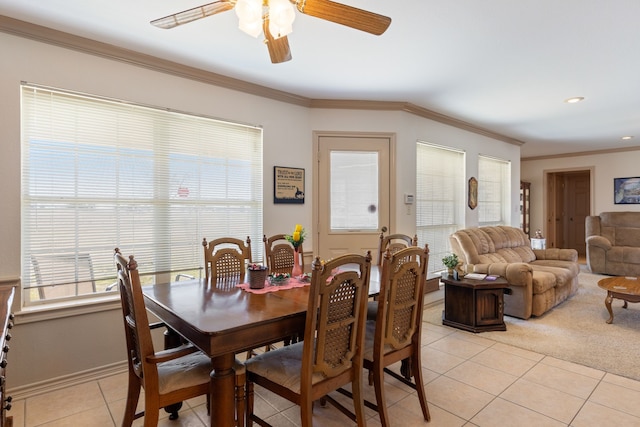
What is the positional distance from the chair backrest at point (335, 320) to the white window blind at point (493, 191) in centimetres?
475

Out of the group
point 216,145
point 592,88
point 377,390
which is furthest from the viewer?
point 592,88

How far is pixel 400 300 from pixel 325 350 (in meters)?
0.57

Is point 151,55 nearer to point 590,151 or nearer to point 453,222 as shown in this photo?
point 453,222

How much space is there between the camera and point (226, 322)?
5.27 ft

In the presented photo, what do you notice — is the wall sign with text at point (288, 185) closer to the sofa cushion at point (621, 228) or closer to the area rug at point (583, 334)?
the area rug at point (583, 334)

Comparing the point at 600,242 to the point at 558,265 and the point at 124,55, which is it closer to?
the point at 558,265

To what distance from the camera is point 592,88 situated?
12.1 ft

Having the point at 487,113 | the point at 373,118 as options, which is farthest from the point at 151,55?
the point at 487,113

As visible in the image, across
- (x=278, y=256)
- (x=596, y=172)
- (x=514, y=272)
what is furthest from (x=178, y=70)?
(x=596, y=172)

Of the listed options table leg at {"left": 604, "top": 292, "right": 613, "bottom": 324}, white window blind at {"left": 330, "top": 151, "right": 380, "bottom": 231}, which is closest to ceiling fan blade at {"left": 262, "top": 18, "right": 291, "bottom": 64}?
white window blind at {"left": 330, "top": 151, "right": 380, "bottom": 231}

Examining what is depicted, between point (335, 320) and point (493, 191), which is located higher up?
point (493, 191)

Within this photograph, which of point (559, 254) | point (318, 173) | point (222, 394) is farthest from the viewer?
point (559, 254)

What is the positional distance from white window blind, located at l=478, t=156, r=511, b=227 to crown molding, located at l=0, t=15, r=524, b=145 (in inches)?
52.7

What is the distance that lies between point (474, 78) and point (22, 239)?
404cm
